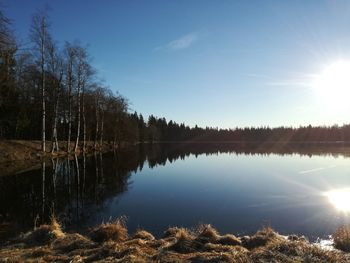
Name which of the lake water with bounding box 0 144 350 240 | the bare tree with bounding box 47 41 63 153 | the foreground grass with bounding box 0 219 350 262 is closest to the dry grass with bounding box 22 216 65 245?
the foreground grass with bounding box 0 219 350 262

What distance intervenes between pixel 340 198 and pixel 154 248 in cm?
1202

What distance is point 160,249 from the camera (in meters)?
8.31

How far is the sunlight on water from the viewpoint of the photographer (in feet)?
48.9

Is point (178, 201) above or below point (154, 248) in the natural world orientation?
below

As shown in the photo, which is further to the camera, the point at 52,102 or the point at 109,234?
the point at 52,102

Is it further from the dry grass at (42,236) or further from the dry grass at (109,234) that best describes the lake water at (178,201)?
the dry grass at (109,234)

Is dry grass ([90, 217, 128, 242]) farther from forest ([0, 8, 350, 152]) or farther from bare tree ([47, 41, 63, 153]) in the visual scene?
bare tree ([47, 41, 63, 153])

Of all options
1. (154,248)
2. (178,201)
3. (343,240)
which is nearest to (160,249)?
(154,248)

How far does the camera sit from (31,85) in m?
53.5

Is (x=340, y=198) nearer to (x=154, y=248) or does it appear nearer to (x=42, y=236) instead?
(x=154, y=248)

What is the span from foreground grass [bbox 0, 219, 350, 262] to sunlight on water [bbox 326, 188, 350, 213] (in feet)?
22.7

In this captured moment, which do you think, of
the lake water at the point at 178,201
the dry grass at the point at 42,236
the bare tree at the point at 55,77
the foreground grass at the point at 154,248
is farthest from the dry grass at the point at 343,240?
the bare tree at the point at 55,77

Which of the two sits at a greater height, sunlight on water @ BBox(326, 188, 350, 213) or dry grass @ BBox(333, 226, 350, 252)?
dry grass @ BBox(333, 226, 350, 252)

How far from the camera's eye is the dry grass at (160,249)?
24.3 feet
